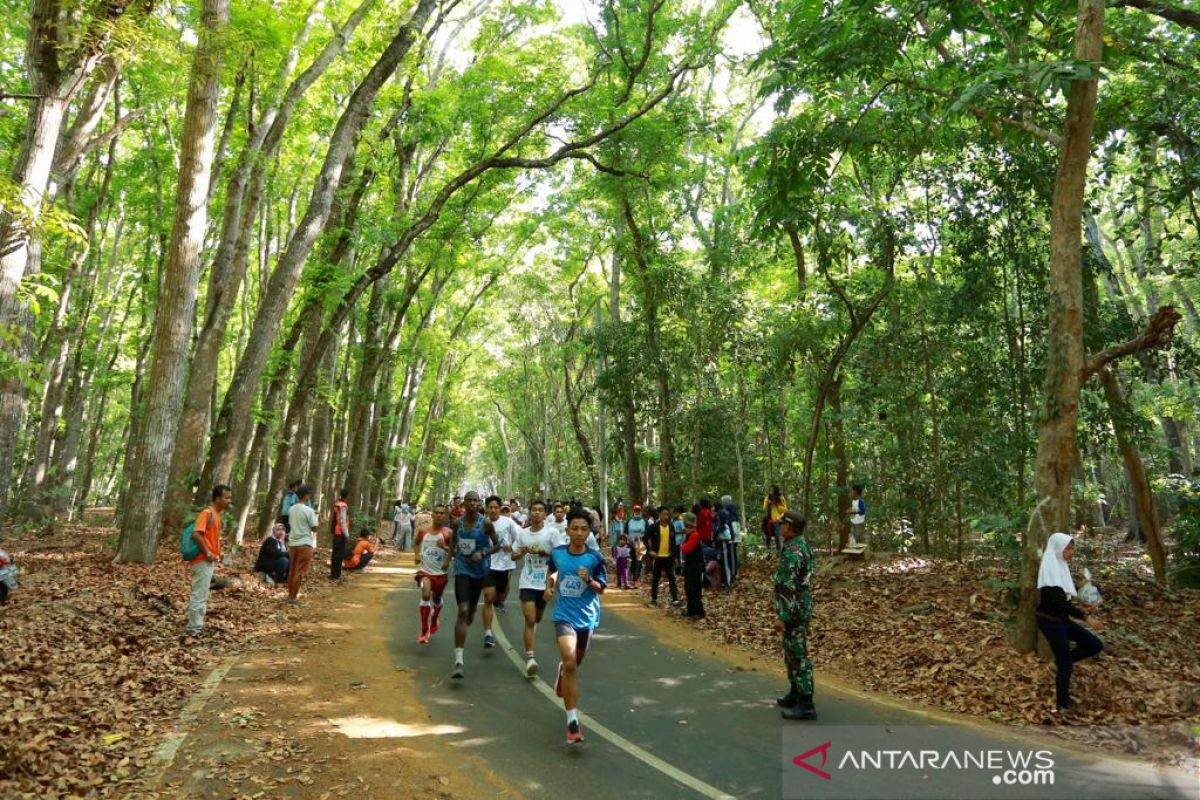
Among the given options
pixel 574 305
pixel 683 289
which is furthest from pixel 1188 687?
pixel 574 305

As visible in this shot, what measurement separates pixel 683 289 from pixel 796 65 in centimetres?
1024

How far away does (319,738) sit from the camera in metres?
5.81

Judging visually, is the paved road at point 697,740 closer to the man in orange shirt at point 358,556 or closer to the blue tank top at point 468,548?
the blue tank top at point 468,548

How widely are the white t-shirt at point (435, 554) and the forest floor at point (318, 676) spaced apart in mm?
1207

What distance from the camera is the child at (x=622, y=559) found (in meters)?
16.9

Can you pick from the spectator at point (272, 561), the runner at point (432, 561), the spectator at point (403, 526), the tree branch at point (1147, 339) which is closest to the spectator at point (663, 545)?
the runner at point (432, 561)

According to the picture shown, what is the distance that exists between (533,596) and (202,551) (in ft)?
13.7

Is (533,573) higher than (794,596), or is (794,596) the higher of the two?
(794,596)

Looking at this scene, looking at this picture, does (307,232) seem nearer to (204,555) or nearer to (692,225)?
(204,555)

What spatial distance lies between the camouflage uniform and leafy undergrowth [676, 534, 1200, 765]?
1868mm

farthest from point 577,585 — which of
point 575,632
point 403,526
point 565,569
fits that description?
point 403,526

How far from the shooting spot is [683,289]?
734 inches

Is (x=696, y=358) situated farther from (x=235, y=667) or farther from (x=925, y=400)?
(x=235, y=667)

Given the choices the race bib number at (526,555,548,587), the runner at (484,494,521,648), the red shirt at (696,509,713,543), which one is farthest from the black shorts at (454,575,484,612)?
the red shirt at (696,509,713,543)
